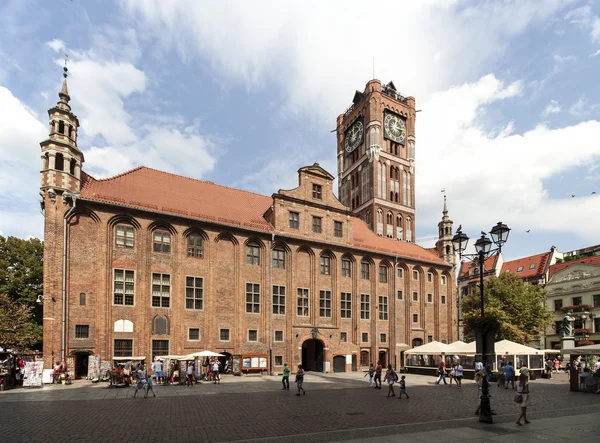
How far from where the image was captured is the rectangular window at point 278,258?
121 feet

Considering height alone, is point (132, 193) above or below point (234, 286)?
above

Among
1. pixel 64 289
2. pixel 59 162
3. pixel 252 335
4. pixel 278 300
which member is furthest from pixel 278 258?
pixel 59 162

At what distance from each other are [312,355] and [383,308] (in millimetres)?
9271

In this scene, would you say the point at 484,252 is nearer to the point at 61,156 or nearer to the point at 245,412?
the point at 245,412

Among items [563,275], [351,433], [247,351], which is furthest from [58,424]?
[563,275]

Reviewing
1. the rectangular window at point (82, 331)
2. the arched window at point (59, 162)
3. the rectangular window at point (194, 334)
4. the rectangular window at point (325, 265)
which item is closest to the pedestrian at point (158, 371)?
the rectangular window at point (194, 334)

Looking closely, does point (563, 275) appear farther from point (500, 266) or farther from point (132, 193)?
point (132, 193)

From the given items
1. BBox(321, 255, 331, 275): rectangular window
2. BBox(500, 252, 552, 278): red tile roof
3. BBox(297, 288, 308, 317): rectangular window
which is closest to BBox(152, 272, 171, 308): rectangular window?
BBox(297, 288, 308, 317): rectangular window

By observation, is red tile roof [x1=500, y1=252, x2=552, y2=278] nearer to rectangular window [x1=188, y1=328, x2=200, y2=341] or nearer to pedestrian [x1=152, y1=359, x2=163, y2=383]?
rectangular window [x1=188, y1=328, x2=200, y2=341]

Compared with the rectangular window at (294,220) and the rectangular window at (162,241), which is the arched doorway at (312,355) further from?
the rectangular window at (162,241)

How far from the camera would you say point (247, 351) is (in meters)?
33.7

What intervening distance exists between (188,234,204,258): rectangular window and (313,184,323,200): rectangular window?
12.3 meters

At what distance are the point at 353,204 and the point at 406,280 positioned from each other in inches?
1026

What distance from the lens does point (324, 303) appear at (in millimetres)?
38938
